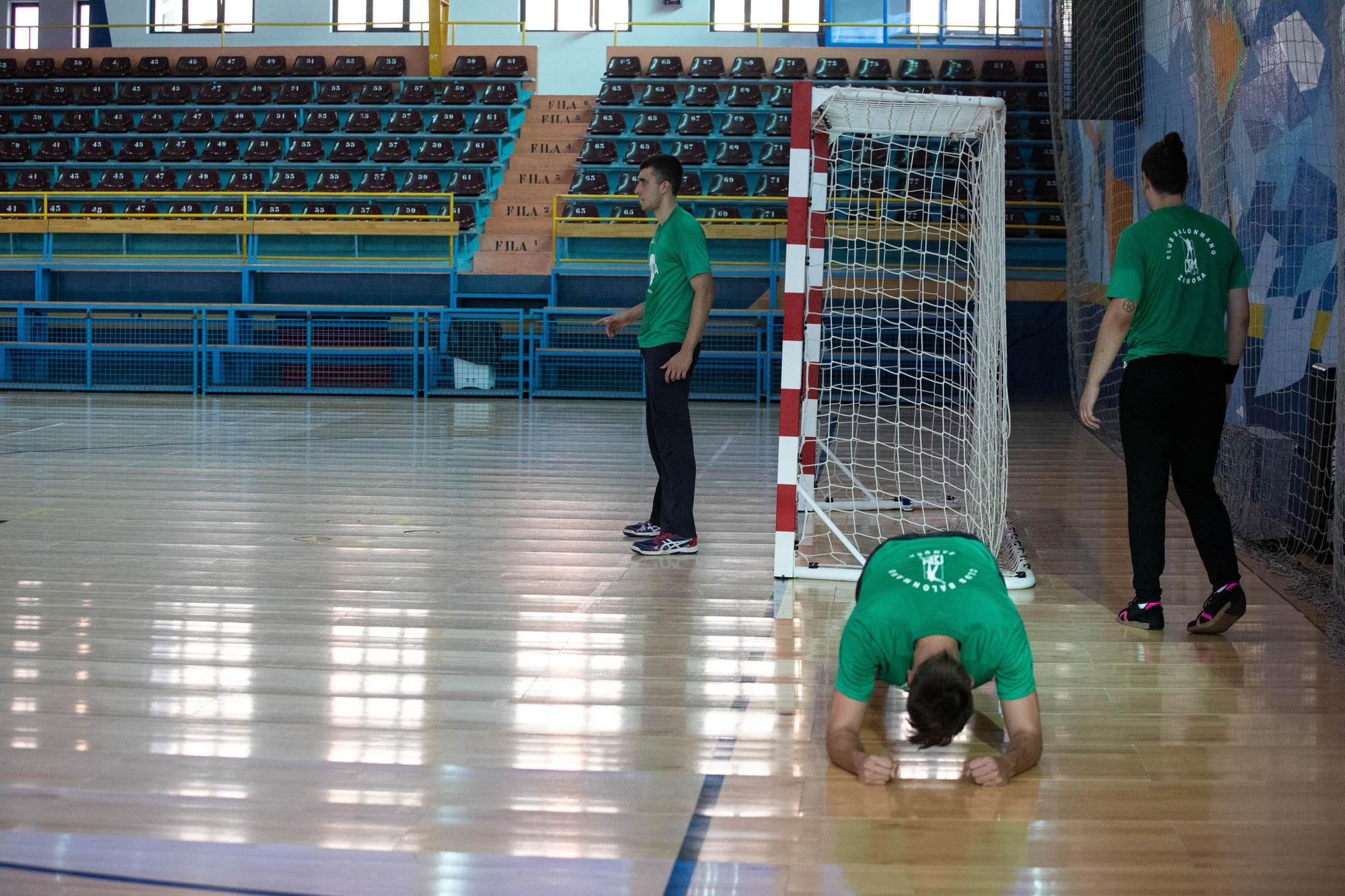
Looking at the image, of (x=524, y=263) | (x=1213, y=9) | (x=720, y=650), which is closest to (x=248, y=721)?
(x=720, y=650)

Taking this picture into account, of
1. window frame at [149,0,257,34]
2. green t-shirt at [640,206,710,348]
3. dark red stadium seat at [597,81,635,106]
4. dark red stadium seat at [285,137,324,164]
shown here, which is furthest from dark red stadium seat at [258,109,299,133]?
green t-shirt at [640,206,710,348]

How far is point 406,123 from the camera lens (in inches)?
669

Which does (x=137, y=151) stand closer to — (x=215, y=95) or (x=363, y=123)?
(x=215, y=95)

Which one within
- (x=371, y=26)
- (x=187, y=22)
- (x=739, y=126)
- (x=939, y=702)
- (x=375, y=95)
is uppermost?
(x=187, y=22)

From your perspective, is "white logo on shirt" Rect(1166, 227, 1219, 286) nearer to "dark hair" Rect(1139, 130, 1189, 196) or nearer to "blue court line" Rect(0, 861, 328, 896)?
"dark hair" Rect(1139, 130, 1189, 196)

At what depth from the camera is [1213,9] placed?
6848 millimetres

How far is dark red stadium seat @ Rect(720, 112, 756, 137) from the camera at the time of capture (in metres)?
16.4

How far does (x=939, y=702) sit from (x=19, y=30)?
24326 mm

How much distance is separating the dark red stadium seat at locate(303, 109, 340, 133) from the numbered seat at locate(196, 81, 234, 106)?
1568 millimetres

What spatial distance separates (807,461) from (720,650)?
7.44 feet

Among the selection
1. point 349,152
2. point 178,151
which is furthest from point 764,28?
point 178,151

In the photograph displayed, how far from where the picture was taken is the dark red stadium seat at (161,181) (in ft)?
53.3

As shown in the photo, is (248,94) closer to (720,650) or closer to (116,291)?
(116,291)

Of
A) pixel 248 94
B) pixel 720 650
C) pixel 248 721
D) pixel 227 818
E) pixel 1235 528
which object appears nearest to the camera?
pixel 227 818
